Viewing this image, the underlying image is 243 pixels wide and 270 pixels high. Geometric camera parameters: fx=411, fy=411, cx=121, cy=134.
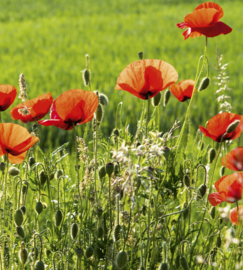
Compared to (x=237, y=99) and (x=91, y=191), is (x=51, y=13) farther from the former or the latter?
(x=91, y=191)

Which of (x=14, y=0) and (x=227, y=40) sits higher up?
(x=14, y=0)

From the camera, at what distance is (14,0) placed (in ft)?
42.7

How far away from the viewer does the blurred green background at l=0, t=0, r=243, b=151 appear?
4367 mm

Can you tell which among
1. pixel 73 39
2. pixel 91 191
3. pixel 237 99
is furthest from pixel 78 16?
pixel 91 191

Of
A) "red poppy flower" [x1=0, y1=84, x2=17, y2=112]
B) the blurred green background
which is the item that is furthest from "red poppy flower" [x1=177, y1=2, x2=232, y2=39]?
the blurred green background

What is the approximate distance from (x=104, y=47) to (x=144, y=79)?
21.1ft

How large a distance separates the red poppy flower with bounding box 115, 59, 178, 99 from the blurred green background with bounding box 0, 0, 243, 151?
48.7 inches

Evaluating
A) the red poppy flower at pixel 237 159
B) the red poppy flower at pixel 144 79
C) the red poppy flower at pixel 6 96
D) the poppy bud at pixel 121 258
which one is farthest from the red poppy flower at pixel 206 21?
the poppy bud at pixel 121 258

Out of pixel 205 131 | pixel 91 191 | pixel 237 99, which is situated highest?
pixel 205 131

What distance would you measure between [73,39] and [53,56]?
1.39 meters

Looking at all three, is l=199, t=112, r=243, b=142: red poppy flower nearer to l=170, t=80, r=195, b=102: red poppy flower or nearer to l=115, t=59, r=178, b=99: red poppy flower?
l=115, t=59, r=178, b=99: red poppy flower

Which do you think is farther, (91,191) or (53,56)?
(53,56)

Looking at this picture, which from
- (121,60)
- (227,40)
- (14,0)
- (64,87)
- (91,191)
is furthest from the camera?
(14,0)

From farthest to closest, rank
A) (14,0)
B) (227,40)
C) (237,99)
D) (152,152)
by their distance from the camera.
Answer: (14,0) → (227,40) → (237,99) → (152,152)
